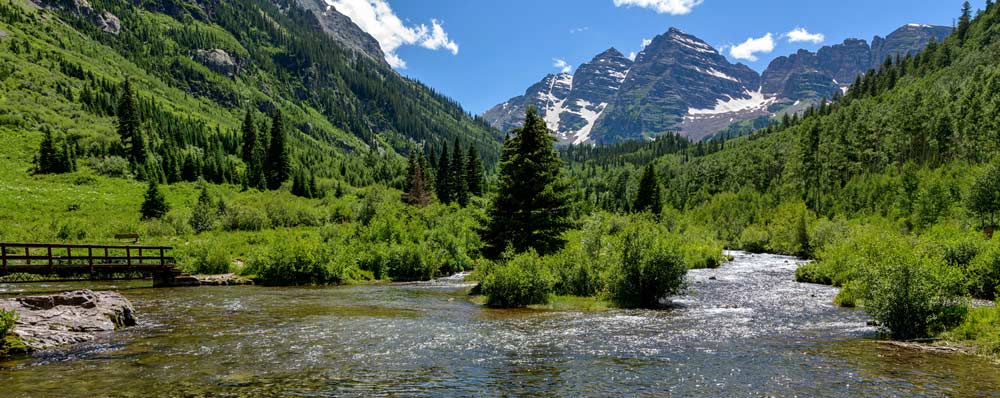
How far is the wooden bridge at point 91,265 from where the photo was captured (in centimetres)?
3488

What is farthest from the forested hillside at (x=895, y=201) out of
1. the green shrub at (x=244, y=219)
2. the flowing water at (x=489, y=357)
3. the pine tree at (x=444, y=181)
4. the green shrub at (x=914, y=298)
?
the green shrub at (x=244, y=219)

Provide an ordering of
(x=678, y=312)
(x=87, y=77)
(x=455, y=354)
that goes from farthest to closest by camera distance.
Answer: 1. (x=87, y=77)
2. (x=678, y=312)
3. (x=455, y=354)

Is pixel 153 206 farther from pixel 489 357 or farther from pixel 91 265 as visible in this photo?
pixel 489 357

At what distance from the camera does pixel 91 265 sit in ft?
127

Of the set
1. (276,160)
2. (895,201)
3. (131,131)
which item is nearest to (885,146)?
(895,201)

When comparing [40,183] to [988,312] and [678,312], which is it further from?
[988,312]

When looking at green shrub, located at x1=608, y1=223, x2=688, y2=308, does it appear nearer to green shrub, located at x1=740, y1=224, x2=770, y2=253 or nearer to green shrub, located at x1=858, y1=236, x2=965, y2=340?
green shrub, located at x1=858, y1=236, x2=965, y2=340

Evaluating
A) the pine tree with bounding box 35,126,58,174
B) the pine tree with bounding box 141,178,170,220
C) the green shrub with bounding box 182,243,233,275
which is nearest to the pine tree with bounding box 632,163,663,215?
the green shrub with bounding box 182,243,233,275

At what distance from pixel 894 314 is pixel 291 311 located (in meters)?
28.2

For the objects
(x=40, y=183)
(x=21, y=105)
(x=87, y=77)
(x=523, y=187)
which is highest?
(x=87, y=77)

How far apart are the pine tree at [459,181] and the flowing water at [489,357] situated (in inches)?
3025

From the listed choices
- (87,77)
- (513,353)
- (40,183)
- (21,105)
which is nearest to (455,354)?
(513,353)

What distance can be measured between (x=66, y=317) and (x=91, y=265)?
20.2m

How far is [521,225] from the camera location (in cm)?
3916
